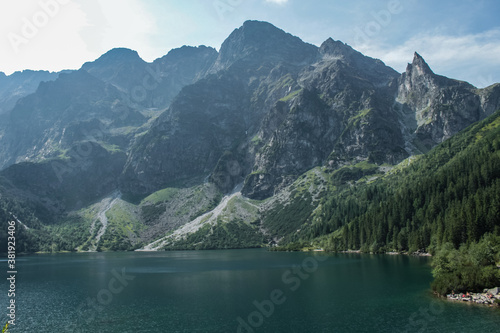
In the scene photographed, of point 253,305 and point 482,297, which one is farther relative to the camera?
point 253,305

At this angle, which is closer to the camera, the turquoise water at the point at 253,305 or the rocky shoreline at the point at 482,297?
the turquoise water at the point at 253,305

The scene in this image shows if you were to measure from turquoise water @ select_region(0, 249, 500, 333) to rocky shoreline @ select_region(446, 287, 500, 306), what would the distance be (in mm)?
2954

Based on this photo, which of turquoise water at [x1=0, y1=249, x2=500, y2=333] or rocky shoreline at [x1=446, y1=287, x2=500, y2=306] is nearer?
turquoise water at [x1=0, y1=249, x2=500, y2=333]

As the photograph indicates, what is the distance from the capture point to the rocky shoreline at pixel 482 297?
5713cm

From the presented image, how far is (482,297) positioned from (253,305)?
133 feet

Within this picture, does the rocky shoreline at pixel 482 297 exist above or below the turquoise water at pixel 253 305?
above

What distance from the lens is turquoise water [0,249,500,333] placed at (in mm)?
52963

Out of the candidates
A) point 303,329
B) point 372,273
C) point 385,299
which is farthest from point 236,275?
point 303,329

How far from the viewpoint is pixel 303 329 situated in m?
50.9

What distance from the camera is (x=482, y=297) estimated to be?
59031 millimetres

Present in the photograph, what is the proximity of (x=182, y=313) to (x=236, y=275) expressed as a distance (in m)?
45.8

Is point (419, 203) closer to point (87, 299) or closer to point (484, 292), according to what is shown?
point (484, 292)

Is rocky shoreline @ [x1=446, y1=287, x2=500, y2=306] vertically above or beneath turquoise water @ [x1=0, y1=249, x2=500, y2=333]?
above

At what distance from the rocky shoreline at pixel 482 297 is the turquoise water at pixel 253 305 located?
2.95m
